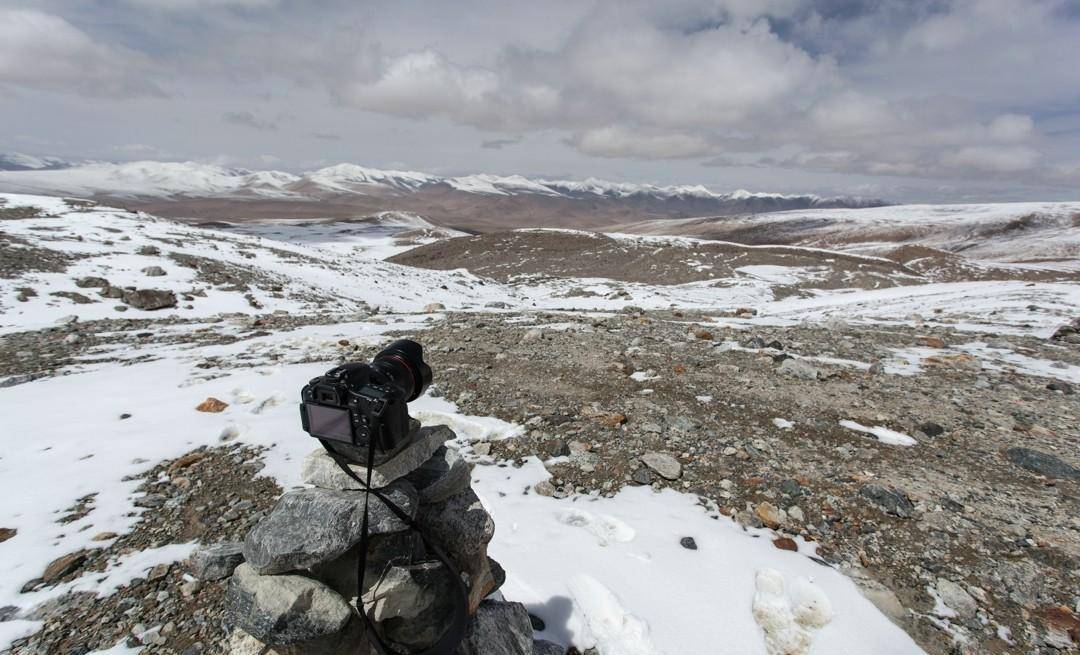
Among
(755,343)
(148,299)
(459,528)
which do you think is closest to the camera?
(459,528)

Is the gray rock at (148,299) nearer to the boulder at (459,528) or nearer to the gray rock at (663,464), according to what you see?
the gray rock at (663,464)

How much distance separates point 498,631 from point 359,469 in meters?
1.36

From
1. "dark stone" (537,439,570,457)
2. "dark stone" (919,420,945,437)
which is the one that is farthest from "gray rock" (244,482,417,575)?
"dark stone" (919,420,945,437)

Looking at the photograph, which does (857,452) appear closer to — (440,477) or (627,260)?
(440,477)

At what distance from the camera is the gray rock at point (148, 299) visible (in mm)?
15023

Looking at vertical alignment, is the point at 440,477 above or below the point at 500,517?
above

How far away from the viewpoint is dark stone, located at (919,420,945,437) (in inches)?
248

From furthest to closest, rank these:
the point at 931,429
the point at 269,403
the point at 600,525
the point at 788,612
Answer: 1. the point at 269,403
2. the point at 931,429
3. the point at 600,525
4. the point at 788,612

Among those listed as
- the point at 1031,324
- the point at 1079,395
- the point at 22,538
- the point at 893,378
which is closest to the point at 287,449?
the point at 22,538

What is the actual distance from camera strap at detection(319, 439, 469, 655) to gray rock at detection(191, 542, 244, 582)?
5.81 feet

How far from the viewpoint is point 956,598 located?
369 cm

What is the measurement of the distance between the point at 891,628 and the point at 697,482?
2.00m

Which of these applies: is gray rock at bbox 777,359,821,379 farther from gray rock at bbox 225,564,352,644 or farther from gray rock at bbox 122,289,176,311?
gray rock at bbox 122,289,176,311

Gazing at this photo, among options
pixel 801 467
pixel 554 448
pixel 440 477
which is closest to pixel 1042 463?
pixel 801 467
